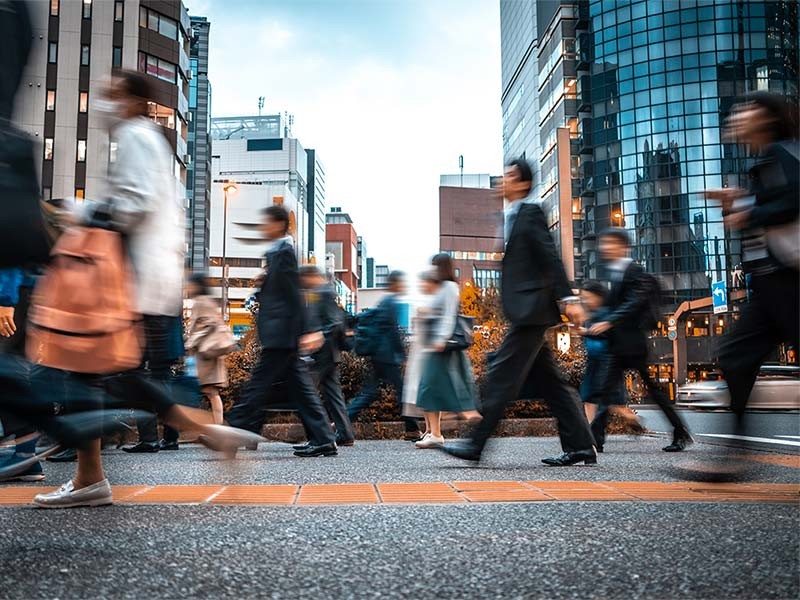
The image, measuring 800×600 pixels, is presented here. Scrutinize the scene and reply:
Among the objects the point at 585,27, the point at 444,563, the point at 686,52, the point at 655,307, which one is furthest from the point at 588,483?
the point at 585,27

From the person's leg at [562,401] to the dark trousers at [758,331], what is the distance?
166 cm

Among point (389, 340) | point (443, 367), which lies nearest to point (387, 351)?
point (389, 340)

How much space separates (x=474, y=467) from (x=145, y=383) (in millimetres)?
3100

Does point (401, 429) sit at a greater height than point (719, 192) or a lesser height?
lesser

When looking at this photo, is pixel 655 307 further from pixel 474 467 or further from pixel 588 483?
pixel 588 483

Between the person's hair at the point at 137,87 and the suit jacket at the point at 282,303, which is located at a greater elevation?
the person's hair at the point at 137,87

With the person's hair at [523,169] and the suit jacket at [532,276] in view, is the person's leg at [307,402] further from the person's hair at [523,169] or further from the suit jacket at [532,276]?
the person's hair at [523,169]

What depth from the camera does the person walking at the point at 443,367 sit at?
7883 millimetres

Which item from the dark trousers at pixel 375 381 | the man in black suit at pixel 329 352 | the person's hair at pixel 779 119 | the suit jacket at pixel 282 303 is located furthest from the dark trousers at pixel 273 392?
the person's hair at pixel 779 119

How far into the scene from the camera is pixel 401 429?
34.2 feet

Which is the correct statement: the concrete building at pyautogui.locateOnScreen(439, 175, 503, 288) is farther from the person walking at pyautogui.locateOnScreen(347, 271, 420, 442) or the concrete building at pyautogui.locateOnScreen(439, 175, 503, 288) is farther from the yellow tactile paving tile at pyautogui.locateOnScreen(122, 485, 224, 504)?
the yellow tactile paving tile at pyautogui.locateOnScreen(122, 485, 224, 504)

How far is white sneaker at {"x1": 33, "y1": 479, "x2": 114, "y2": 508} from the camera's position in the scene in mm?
3717

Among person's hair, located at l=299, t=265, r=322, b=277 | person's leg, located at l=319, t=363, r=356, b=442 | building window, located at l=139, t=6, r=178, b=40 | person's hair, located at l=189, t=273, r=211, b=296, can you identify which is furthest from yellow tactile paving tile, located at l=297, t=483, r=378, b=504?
building window, located at l=139, t=6, r=178, b=40

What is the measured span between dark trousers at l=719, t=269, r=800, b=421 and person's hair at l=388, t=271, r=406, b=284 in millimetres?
5693
